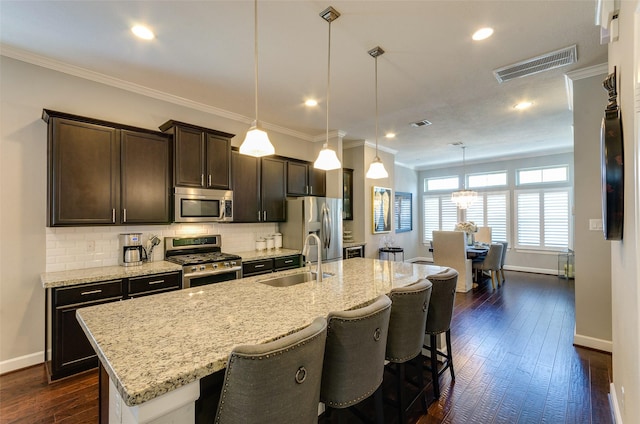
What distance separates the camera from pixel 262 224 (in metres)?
4.78

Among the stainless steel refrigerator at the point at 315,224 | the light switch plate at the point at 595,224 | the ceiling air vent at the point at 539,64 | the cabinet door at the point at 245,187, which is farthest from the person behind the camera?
the stainless steel refrigerator at the point at 315,224

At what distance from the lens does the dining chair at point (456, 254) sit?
17.6ft

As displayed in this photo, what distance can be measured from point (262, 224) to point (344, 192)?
1.94m

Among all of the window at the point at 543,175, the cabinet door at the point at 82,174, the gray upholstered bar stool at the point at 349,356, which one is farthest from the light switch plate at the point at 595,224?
the cabinet door at the point at 82,174

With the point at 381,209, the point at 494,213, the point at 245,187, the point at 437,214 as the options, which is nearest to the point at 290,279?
the point at 245,187

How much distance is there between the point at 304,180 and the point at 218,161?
5.59 ft

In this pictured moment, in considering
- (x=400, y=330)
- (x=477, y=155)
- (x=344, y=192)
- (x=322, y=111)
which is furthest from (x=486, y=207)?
(x=400, y=330)

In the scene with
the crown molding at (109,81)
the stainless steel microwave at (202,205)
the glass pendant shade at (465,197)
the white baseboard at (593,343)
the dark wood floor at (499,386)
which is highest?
the crown molding at (109,81)

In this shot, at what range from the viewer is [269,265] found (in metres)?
4.05

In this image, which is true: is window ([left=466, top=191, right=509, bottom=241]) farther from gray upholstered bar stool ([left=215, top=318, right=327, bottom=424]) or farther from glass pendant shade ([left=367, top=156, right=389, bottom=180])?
gray upholstered bar stool ([left=215, top=318, right=327, bottom=424])

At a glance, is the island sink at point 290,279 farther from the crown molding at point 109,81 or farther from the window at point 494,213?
the window at point 494,213

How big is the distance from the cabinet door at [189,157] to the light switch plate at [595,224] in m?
4.44

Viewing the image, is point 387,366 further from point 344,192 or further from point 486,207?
point 486,207

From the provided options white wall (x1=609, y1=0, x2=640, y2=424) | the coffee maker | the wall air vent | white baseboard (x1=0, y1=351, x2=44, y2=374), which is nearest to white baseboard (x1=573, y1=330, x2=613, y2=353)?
white wall (x1=609, y1=0, x2=640, y2=424)
